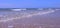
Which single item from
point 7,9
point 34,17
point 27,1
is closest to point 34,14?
point 34,17

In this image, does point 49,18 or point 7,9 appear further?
point 7,9

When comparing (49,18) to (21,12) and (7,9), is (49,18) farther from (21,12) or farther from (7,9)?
(7,9)

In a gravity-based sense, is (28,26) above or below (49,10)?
below

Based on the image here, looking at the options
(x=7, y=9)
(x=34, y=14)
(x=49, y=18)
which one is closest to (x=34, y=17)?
(x=34, y=14)

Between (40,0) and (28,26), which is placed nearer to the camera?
(28,26)

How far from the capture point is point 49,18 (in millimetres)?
1204

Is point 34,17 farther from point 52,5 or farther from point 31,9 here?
point 52,5

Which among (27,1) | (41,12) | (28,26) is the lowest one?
(28,26)

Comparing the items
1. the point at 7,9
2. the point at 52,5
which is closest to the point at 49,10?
the point at 52,5

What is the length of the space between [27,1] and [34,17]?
0.69 ft

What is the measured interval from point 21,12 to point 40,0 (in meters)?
0.26

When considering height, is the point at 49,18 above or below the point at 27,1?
below

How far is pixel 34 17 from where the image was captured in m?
1.23

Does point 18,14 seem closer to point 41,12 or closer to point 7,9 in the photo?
point 7,9
